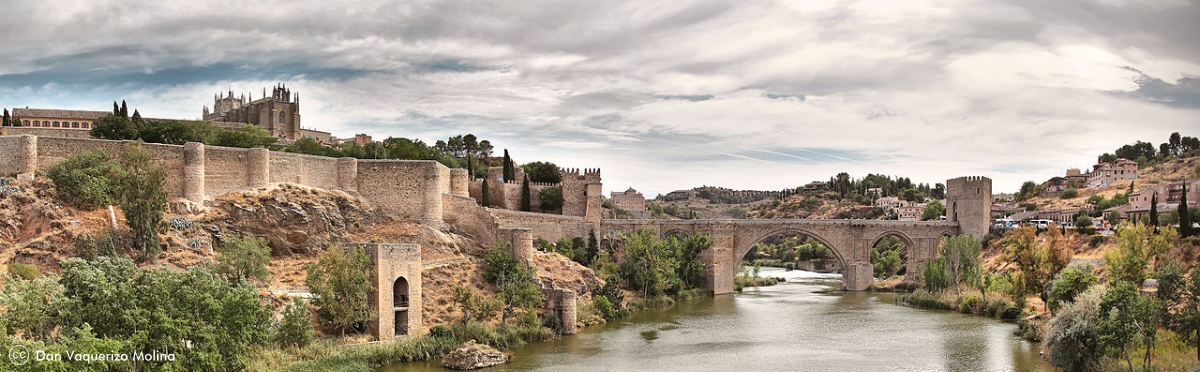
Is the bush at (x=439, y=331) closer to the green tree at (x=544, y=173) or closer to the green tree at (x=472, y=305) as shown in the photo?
the green tree at (x=472, y=305)

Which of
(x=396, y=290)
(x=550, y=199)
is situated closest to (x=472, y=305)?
(x=396, y=290)

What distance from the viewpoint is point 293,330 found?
21.4 meters

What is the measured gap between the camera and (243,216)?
28.4 m

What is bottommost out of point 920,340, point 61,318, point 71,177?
point 920,340

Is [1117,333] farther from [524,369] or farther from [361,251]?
[361,251]

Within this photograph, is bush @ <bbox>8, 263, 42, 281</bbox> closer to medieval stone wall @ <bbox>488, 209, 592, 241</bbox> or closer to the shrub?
the shrub

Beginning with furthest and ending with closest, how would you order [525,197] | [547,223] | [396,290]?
[525,197] < [547,223] < [396,290]

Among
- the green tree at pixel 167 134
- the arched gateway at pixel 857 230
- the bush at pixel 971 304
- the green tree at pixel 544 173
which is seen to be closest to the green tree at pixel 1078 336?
the bush at pixel 971 304

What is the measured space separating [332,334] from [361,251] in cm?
216

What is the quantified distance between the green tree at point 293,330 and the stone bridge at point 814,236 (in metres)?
23.1

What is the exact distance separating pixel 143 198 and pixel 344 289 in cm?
678

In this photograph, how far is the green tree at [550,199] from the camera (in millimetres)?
42594

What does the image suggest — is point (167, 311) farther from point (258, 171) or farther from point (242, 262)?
point (258, 171)

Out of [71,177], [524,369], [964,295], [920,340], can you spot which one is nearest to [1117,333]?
[920,340]
